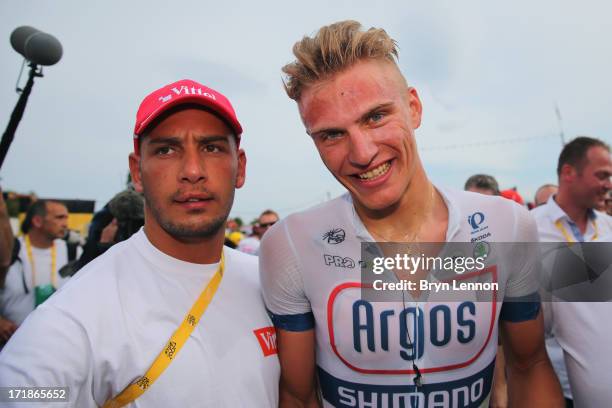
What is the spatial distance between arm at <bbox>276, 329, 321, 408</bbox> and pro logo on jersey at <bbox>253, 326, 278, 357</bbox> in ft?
0.22

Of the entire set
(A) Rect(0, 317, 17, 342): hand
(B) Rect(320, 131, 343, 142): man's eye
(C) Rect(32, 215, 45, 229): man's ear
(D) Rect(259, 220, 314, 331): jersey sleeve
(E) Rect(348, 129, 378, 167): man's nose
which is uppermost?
(B) Rect(320, 131, 343, 142): man's eye

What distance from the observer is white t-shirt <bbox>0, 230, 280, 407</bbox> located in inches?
53.3

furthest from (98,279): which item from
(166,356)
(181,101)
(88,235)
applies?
(88,235)

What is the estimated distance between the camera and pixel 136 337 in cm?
152

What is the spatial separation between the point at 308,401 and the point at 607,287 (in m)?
1.55

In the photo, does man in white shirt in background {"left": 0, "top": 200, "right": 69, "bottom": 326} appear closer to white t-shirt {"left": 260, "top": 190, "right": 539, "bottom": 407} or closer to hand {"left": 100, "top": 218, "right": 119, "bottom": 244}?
hand {"left": 100, "top": 218, "right": 119, "bottom": 244}

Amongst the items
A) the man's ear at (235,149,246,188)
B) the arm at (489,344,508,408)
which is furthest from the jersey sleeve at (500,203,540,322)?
the arm at (489,344,508,408)

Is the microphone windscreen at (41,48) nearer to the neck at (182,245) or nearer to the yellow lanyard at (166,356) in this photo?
the neck at (182,245)

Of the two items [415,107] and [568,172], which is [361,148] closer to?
[415,107]

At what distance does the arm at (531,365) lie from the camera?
2.03 metres

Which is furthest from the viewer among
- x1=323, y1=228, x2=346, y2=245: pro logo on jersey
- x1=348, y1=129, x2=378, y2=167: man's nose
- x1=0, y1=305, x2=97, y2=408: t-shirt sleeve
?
x1=323, y1=228, x2=346, y2=245: pro logo on jersey

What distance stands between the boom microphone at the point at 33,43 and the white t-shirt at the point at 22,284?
2092 millimetres

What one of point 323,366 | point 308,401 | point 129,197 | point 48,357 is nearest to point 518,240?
point 323,366

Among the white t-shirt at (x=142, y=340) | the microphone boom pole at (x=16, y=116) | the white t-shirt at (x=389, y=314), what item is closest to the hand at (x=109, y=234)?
the microphone boom pole at (x=16, y=116)
